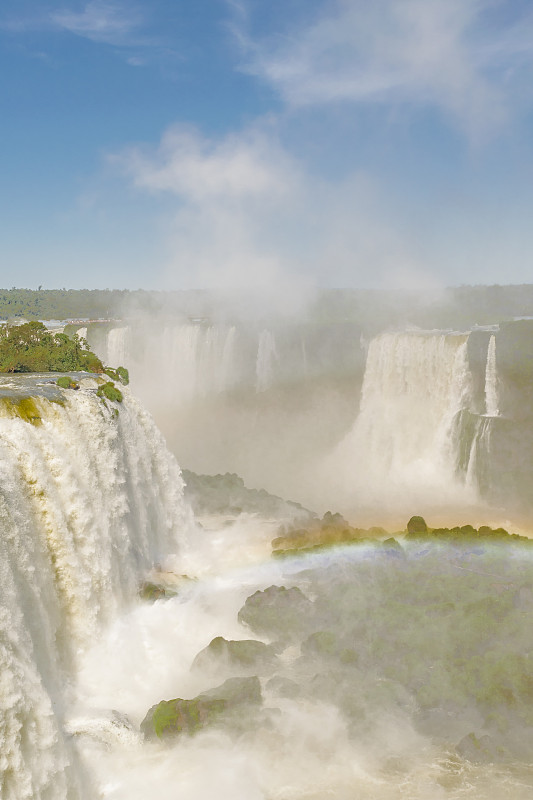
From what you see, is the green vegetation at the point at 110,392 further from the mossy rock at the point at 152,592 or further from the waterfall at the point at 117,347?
the waterfall at the point at 117,347

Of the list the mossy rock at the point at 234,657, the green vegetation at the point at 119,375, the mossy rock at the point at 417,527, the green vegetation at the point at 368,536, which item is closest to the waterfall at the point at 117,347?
the green vegetation at the point at 119,375

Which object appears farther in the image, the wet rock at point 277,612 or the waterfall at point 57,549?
the wet rock at point 277,612

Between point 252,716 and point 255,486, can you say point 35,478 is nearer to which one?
point 252,716

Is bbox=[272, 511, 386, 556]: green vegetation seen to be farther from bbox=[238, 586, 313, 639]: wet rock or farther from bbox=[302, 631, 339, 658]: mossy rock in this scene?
bbox=[302, 631, 339, 658]: mossy rock

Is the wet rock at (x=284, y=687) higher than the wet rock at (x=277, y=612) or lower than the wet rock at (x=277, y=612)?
lower

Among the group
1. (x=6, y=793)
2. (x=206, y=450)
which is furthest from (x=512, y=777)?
(x=206, y=450)

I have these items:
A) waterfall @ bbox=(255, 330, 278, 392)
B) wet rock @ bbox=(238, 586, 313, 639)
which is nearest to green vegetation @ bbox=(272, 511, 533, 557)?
wet rock @ bbox=(238, 586, 313, 639)
